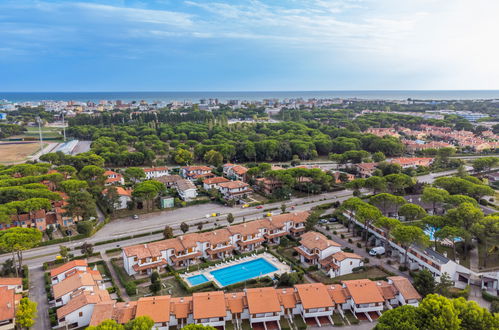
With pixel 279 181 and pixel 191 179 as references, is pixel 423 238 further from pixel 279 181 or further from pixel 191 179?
pixel 191 179

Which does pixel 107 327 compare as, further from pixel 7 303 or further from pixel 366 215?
pixel 366 215

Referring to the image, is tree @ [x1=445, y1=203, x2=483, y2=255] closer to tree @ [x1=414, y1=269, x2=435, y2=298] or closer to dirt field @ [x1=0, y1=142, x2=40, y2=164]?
tree @ [x1=414, y1=269, x2=435, y2=298]

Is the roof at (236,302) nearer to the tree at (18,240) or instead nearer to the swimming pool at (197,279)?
the swimming pool at (197,279)

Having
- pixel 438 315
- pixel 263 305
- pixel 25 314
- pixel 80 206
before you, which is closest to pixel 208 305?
pixel 263 305

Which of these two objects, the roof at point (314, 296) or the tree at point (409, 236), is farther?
the tree at point (409, 236)

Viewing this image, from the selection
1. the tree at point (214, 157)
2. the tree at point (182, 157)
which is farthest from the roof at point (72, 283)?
the tree at point (182, 157)

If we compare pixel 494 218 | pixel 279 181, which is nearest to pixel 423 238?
pixel 494 218

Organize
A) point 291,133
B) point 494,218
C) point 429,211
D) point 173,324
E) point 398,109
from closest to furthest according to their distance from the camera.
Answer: point 173,324 < point 494,218 < point 429,211 < point 291,133 < point 398,109
